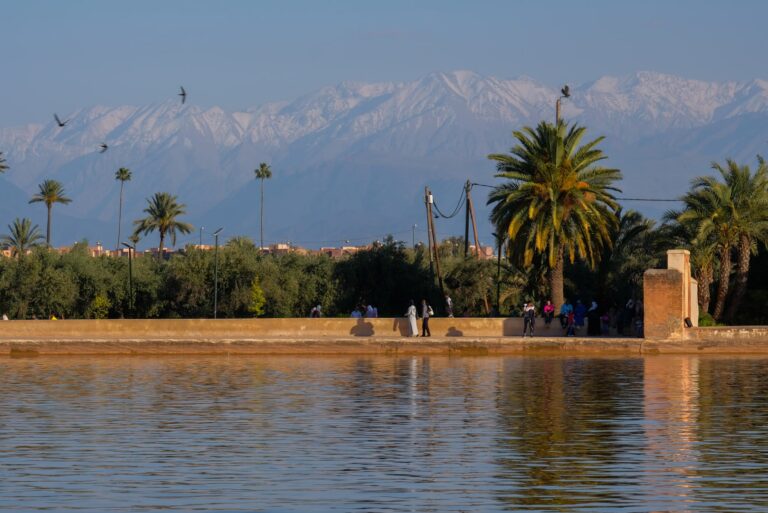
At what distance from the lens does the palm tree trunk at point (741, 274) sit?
4381 cm

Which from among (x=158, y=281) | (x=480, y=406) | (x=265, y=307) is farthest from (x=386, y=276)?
(x=480, y=406)

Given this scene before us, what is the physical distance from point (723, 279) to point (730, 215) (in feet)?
6.40

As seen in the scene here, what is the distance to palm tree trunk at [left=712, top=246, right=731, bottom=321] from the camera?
43.7 m

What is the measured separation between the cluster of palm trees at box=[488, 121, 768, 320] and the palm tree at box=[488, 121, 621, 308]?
30mm

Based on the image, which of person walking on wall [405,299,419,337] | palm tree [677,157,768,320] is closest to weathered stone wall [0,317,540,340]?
person walking on wall [405,299,419,337]

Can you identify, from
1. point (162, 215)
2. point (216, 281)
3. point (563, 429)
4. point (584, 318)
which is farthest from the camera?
point (162, 215)

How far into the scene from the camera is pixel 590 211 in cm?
4444

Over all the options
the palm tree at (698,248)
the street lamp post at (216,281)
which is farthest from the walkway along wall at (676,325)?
the street lamp post at (216,281)

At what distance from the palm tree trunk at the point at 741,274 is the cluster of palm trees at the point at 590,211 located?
0.10 ft

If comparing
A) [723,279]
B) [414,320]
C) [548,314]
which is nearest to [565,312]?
[548,314]

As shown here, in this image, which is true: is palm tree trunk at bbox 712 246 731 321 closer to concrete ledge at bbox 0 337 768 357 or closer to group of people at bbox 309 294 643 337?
group of people at bbox 309 294 643 337

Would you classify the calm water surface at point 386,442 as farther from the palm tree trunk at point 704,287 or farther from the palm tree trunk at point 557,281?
the palm tree trunk at point 557,281

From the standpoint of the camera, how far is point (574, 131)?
45.0 m

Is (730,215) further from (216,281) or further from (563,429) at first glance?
(216,281)
